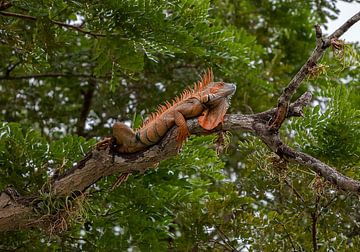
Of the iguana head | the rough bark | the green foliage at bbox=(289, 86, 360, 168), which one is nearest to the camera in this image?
the rough bark

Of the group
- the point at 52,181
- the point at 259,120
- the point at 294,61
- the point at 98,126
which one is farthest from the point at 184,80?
the point at 259,120

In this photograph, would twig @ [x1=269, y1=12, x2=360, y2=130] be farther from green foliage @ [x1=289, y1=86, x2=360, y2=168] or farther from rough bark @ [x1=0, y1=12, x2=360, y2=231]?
green foliage @ [x1=289, y1=86, x2=360, y2=168]

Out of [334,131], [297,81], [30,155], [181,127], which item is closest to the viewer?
[297,81]

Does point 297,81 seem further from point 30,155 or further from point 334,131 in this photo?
point 30,155

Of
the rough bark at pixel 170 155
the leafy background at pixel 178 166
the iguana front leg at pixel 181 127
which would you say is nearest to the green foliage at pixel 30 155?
the leafy background at pixel 178 166

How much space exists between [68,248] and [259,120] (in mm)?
1196

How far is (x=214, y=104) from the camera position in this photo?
1837mm

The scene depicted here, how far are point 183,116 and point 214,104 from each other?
80mm

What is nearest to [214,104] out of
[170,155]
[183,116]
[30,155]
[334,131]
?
[183,116]

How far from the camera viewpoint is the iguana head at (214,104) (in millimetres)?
1815

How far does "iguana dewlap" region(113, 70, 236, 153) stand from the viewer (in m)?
1.83

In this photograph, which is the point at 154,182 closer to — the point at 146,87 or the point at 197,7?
the point at 197,7

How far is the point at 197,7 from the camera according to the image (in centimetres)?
249

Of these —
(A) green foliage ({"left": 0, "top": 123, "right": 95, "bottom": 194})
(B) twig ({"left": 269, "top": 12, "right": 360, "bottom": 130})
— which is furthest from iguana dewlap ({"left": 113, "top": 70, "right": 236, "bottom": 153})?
(A) green foliage ({"left": 0, "top": 123, "right": 95, "bottom": 194})
